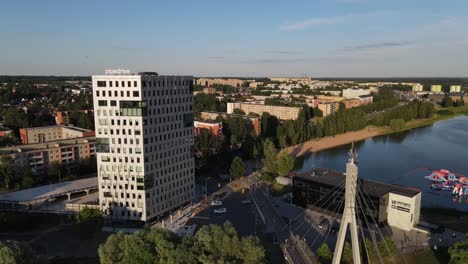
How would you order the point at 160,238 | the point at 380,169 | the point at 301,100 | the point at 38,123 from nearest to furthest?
the point at 160,238, the point at 380,169, the point at 38,123, the point at 301,100

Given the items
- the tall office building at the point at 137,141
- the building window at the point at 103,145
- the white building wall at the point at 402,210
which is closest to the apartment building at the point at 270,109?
the white building wall at the point at 402,210

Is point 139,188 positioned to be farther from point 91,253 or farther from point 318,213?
point 318,213

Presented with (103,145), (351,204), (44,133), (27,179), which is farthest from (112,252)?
(44,133)

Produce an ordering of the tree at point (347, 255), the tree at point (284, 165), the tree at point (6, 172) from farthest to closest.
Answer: the tree at point (284, 165) → the tree at point (6, 172) → the tree at point (347, 255)

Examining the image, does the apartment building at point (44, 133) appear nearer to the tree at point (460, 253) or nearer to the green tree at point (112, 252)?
the green tree at point (112, 252)

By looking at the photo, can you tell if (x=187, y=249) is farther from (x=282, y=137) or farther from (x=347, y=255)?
(x=282, y=137)

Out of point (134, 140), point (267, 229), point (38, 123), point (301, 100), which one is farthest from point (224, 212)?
point (301, 100)
